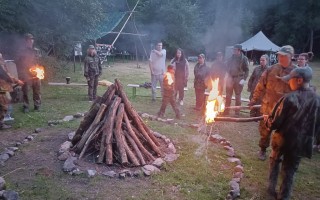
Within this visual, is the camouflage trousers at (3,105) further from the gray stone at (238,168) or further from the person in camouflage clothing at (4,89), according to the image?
the gray stone at (238,168)

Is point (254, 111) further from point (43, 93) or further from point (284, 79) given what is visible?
point (43, 93)

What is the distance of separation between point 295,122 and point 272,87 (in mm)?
1891

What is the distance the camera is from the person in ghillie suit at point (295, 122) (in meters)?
4.20

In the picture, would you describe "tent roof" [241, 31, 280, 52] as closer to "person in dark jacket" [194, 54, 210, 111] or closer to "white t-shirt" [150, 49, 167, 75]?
"white t-shirt" [150, 49, 167, 75]

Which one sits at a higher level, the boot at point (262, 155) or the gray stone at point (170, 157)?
the gray stone at point (170, 157)

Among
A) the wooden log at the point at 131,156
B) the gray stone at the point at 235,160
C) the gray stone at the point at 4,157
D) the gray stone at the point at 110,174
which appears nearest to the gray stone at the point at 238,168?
the gray stone at the point at 235,160

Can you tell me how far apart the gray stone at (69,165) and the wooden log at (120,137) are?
86 centimetres

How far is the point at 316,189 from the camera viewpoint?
17.4ft

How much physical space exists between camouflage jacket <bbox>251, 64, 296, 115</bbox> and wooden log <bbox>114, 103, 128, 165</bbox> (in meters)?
2.81

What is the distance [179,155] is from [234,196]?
174 centimetres

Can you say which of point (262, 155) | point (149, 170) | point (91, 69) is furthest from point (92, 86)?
point (262, 155)

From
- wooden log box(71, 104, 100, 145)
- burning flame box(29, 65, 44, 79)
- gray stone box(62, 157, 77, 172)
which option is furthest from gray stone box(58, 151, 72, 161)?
burning flame box(29, 65, 44, 79)

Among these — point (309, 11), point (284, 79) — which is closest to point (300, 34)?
point (309, 11)

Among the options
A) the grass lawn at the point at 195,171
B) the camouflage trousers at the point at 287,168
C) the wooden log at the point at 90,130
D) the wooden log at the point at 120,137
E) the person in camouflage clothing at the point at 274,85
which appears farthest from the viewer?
the wooden log at the point at 90,130
